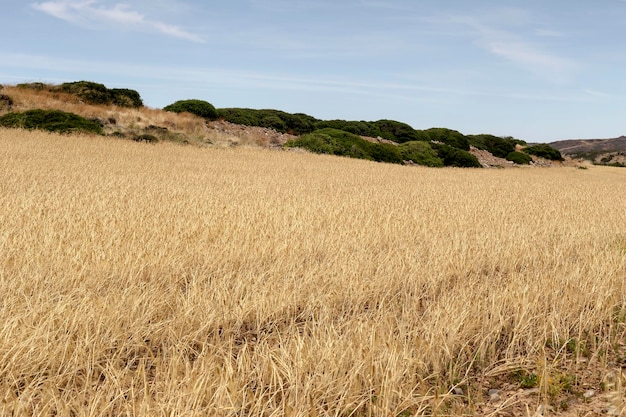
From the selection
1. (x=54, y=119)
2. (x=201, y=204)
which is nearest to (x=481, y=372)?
(x=201, y=204)

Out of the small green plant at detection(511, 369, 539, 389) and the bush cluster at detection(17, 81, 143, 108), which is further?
the bush cluster at detection(17, 81, 143, 108)

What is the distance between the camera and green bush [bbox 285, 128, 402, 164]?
1196 inches

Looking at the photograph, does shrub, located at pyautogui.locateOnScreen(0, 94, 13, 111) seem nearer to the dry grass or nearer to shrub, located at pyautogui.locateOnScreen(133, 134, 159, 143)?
the dry grass

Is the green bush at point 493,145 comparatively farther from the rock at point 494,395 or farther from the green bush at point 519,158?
the rock at point 494,395

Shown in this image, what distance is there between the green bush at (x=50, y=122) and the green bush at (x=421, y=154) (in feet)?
59.8

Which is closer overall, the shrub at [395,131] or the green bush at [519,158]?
the green bush at [519,158]

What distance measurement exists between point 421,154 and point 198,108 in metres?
15.1

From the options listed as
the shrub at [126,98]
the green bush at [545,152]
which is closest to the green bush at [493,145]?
the green bush at [545,152]

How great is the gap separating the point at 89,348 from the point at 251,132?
104 ft

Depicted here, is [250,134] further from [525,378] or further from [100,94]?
[525,378]

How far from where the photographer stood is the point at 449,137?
132ft

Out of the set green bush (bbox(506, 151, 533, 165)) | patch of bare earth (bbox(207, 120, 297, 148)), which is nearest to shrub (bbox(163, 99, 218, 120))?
patch of bare earth (bbox(207, 120, 297, 148))

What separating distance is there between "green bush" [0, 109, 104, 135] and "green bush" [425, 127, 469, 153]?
25.2m

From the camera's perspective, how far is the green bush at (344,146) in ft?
99.7
